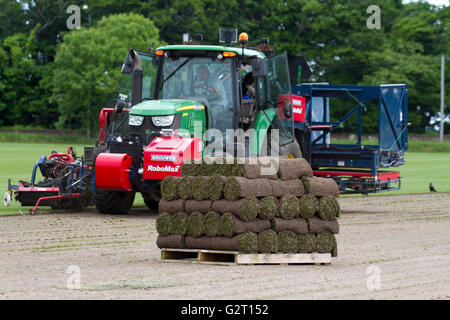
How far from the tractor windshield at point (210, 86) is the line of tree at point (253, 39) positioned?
189 ft

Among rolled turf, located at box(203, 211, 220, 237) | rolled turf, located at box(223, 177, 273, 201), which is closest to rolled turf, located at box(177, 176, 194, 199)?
rolled turf, located at box(203, 211, 220, 237)

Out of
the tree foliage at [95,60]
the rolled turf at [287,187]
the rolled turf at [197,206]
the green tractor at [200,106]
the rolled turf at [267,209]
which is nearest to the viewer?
the rolled turf at [267,209]

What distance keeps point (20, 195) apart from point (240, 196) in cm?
742

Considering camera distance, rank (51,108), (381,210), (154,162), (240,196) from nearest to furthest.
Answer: (240,196), (154,162), (381,210), (51,108)

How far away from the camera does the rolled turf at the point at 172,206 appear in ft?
36.7

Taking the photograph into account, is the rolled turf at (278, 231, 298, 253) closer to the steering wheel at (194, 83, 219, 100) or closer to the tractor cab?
the tractor cab

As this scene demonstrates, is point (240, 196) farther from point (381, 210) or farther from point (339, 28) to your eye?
point (339, 28)

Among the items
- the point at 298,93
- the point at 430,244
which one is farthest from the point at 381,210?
the point at 430,244

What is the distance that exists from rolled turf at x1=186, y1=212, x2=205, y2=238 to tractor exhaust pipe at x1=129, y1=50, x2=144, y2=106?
6569 millimetres

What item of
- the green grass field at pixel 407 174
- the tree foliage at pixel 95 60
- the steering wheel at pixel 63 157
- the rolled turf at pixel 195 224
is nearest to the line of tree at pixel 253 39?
the tree foliage at pixel 95 60

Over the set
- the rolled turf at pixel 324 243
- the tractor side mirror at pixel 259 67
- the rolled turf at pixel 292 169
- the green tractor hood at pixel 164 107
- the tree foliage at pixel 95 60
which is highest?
the tree foliage at pixel 95 60

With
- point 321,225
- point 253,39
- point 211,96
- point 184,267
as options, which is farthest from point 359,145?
point 253,39

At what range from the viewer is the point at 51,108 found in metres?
81.1

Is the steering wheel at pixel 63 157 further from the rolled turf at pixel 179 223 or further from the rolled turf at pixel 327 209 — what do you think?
the rolled turf at pixel 327 209
